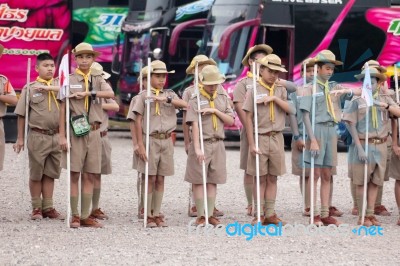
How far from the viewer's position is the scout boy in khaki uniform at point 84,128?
42.9 feet

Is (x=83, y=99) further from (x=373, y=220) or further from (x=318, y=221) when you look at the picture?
(x=373, y=220)

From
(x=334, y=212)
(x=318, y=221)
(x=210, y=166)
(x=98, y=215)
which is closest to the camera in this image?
(x=210, y=166)

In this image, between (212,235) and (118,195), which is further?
(118,195)

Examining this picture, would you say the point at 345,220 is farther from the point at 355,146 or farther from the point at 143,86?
the point at 143,86

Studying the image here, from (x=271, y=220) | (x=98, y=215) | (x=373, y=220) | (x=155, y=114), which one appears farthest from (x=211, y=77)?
(x=373, y=220)

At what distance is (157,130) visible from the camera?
13.4m

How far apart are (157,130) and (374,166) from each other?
2.33 m

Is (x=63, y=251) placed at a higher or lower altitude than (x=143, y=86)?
lower

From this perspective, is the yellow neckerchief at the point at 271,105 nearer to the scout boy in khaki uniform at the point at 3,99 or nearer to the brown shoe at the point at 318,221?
the brown shoe at the point at 318,221

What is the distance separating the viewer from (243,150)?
14406mm

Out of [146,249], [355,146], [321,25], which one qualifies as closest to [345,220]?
[355,146]

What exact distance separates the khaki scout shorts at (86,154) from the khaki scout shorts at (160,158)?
517mm

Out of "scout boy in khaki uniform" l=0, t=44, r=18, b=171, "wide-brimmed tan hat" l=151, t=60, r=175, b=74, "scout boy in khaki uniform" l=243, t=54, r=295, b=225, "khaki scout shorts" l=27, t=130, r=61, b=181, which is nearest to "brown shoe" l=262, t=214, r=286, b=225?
"scout boy in khaki uniform" l=243, t=54, r=295, b=225

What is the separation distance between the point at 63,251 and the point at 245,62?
4.13m
